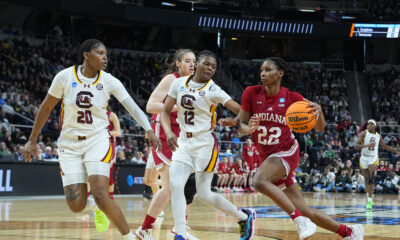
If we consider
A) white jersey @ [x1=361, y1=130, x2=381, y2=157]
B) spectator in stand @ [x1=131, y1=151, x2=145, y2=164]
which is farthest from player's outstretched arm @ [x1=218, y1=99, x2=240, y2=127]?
spectator in stand @ [x1=131, y1=151, x2=145, y2=164]

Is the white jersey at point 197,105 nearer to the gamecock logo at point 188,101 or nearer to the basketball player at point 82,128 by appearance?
the gamecock logo at point 188,101

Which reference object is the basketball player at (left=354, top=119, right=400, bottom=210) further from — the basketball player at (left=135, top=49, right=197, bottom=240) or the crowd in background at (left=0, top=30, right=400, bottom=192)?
the basketball player at (left=135, top=49, right=197, bottom=240)

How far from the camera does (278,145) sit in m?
6.11

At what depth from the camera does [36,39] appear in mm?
29016

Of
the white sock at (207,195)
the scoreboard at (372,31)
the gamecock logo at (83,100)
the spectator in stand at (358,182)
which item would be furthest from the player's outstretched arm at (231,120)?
the scoreboard at (372,31)

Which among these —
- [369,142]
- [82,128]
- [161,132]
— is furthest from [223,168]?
[82,128]

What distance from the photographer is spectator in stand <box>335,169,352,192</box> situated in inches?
933

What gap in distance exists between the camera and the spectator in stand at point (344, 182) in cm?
2370

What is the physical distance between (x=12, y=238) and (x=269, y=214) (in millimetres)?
5382

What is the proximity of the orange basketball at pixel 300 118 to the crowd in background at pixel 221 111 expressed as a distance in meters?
9.54

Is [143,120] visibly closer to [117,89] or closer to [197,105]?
[117,89]

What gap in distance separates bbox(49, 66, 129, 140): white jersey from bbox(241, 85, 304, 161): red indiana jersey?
1.47m

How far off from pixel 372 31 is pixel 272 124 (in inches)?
1183

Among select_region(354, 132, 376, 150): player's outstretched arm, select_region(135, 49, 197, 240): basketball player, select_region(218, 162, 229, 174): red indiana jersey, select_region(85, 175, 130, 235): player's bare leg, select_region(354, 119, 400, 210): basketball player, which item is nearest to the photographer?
select_region(85, 175, 130, 235): player's bare leg
